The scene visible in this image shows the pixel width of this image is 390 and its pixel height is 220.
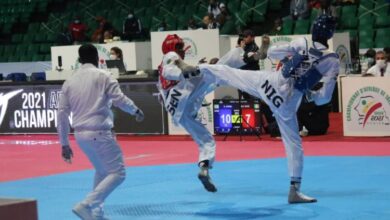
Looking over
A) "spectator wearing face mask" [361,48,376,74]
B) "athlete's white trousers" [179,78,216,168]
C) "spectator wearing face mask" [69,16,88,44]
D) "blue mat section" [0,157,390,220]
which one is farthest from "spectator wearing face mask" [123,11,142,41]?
"athlete's white trousers" [179,78,216,168]

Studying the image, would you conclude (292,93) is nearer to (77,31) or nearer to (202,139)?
(202,139)

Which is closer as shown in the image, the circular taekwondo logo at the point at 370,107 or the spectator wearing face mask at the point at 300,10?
the circular taekwondo logo at the point at 370,107

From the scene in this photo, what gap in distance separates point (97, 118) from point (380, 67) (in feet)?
38.2

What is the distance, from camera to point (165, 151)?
56.6ft

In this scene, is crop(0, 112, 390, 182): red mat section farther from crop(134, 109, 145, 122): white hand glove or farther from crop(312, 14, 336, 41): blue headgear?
crop(134, 109, 145, 122): white hand glove

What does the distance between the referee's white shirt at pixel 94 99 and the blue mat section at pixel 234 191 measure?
58.9 inches

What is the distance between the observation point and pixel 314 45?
34.3ft

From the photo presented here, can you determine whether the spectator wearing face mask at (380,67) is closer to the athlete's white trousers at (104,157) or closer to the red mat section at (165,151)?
the red mat section at (165,151)

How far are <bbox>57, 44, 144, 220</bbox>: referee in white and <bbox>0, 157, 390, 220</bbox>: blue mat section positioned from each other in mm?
1115

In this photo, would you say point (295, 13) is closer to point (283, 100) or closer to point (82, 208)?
point (283, 100)

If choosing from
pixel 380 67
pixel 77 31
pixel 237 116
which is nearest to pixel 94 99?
pixel 237 116

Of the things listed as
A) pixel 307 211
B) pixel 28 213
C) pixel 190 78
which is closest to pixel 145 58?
pixel 190 78

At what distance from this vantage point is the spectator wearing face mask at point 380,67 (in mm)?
19000

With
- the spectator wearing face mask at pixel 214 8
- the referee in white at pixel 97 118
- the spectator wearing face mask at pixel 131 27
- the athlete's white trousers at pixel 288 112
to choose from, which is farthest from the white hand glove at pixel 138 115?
the spectator wearing face mask at pixel 131 27
